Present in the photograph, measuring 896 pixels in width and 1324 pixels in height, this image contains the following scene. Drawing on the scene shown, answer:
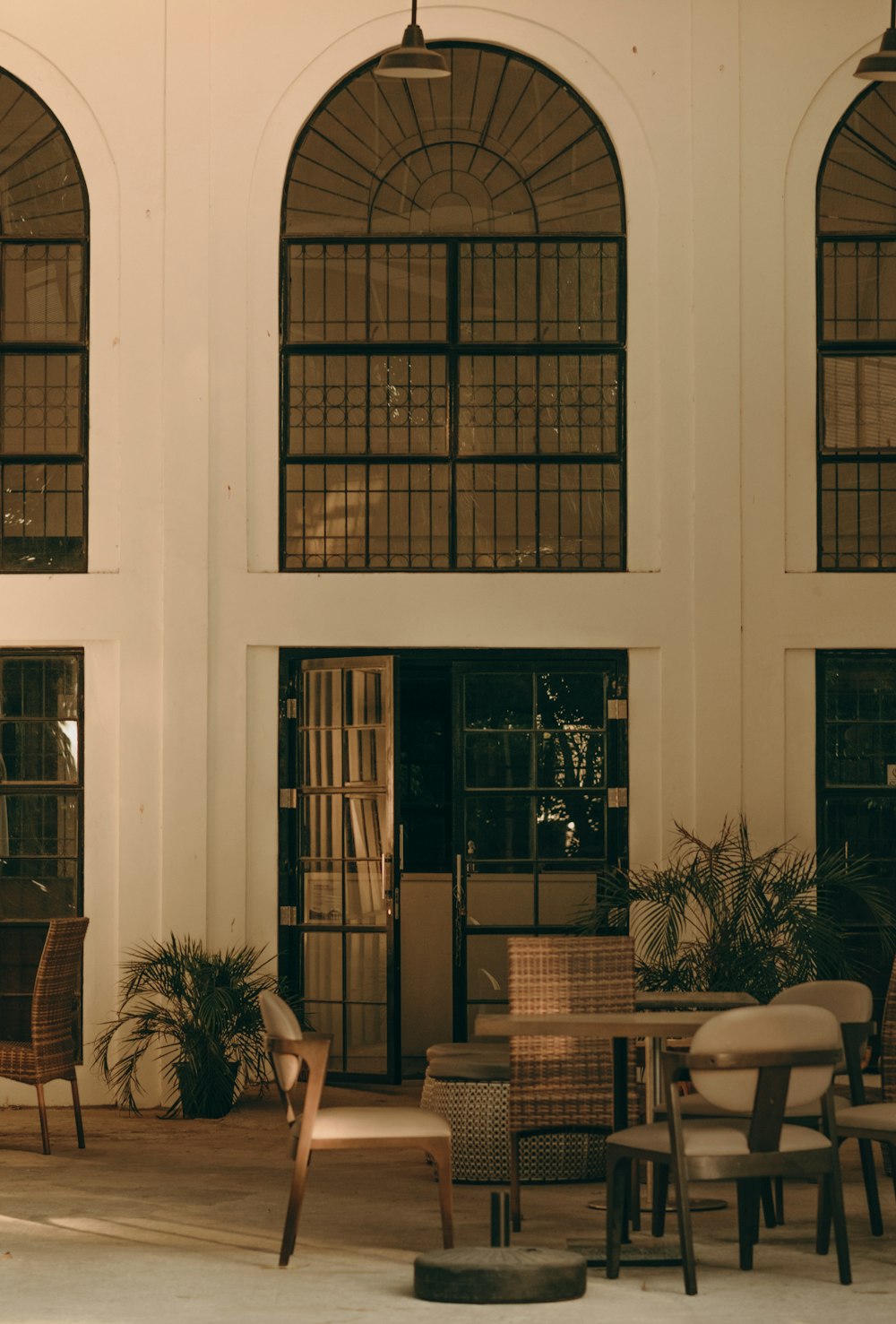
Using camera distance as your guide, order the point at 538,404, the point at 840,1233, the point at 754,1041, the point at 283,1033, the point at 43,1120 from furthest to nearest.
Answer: the point at 538,404 < the point at 43,1120 < the point at 283,1033 < the point at 840,1233 < the point at 754,1041

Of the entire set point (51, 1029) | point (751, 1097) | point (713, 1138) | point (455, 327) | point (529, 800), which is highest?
point (455, 327)

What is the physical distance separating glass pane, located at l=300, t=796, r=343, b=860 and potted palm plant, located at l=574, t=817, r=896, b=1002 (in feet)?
4.20

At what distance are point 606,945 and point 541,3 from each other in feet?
17.2

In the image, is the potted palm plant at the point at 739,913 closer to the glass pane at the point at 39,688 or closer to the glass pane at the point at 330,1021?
the glass pane at the point at 330,1021

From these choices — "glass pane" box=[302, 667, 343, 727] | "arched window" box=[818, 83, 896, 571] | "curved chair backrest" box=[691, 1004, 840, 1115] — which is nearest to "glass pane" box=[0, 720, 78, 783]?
"glass pane" box=[302, 667, 343, 727]

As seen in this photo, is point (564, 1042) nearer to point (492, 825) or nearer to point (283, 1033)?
point (283, 1033)

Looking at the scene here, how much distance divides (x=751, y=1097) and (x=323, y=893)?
4581 mm

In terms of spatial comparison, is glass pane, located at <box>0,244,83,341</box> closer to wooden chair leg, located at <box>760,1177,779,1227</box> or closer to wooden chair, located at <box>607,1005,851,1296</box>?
wooden chair leg, located at <box>760,1177,779,1227</box>

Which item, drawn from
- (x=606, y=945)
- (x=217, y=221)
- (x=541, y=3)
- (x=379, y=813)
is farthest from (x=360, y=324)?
(x=606, y=945)

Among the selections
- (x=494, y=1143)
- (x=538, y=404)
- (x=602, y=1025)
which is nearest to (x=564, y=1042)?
(x=494, y=1143)

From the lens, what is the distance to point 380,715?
9570 millimetres

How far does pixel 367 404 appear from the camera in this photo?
390 inches

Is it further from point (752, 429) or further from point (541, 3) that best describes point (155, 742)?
point (541, 3)

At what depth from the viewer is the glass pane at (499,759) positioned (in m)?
9.77
